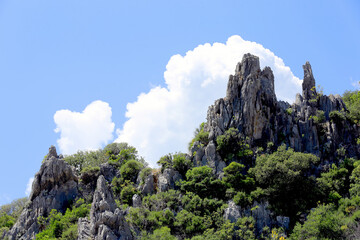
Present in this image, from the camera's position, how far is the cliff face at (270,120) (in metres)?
49.7

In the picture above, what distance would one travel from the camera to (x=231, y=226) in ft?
136

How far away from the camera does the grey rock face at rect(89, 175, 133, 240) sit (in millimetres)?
37138

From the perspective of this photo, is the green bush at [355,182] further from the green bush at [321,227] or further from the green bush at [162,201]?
the green bush at [162,201]

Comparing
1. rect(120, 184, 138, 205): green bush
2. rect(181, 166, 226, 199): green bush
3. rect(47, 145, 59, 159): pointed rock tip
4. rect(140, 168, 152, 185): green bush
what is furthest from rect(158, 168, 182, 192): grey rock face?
rect(47, 145, 59, 159): pointed rock tip

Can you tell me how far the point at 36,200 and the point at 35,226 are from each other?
307cm

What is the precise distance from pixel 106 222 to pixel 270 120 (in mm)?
23145

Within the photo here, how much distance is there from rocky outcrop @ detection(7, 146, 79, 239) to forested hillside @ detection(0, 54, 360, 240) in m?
0.11

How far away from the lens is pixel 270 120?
168 feet

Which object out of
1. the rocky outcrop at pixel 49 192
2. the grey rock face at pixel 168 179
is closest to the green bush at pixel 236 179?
the grey rock face at pixel 168 179

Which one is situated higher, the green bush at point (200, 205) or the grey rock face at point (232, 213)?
the green bush at point (200, 205)

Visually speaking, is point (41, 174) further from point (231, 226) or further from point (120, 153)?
point (231, 226)

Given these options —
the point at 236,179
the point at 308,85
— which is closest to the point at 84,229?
the point at 236,179

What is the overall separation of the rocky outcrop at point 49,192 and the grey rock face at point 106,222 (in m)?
8.12

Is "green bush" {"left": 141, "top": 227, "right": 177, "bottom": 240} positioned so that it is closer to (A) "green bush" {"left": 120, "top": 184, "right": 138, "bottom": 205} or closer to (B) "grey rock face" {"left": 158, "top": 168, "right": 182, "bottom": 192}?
(B) "grey rock face" {"left": 158, "top": 168, "right": 182, "bottom": 192}
